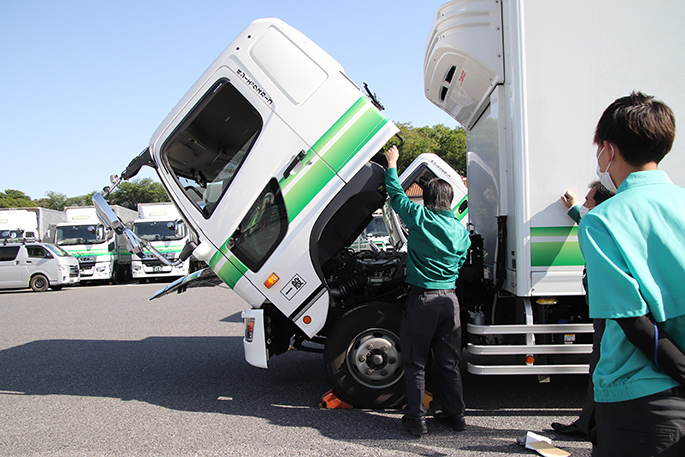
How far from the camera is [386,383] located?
421 cm

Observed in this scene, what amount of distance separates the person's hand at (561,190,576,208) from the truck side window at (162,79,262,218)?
8.32ft

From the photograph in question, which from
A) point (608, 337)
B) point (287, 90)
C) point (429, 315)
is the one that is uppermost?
point (287, 90)

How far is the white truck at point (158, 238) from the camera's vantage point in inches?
712

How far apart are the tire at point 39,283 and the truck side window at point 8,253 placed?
3.21ft

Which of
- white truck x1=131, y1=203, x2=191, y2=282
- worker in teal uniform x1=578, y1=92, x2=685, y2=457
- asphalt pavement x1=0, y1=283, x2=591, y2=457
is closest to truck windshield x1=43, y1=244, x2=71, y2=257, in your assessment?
white truck x1=131, y1=203, x2=191, y2=282

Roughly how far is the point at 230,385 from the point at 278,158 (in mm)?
2537

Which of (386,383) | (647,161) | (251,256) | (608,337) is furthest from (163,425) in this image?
(647,161)

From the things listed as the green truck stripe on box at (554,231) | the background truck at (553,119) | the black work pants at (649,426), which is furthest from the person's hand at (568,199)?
the black work pants at (649,426)

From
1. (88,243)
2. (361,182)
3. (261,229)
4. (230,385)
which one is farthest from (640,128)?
(88,243)

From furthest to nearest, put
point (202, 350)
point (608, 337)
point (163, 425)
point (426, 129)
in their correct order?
point (426, 129) < point (202, 350) < point (163, 425) < point (608, 337)

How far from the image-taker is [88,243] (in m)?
18.7

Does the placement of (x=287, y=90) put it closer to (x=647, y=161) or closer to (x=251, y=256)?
(x=251, y=256)

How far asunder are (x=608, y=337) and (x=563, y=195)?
2.45m

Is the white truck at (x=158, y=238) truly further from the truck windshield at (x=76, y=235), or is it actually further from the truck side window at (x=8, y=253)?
the truck side window at (x=8, y=253)
